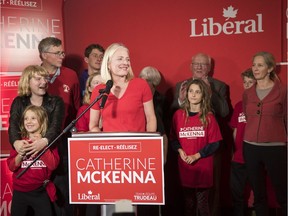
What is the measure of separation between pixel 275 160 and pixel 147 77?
1.59 metres

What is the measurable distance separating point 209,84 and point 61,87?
60.5 inches

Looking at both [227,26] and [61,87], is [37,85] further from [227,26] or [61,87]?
[227,26]

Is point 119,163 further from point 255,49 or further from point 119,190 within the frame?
point 255,49

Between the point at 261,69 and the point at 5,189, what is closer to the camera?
the point at 261,69

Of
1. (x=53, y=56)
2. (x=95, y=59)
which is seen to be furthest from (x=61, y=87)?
(x=95, y=59)

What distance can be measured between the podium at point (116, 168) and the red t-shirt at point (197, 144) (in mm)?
1611

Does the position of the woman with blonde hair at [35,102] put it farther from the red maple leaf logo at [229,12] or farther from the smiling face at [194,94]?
the red maple leaf logo at [229,12]

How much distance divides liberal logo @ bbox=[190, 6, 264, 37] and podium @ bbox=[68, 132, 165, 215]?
2.98 metres

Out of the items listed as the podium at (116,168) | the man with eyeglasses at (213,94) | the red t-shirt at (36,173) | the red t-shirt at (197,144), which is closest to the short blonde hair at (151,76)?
the man with eyeglasses at (213,94)

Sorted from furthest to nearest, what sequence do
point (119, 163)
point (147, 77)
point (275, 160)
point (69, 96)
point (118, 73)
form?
point (147, 77), point (69, 96), point (275, 160), point (118, 73), point (119, 163)

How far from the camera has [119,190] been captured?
2584mm

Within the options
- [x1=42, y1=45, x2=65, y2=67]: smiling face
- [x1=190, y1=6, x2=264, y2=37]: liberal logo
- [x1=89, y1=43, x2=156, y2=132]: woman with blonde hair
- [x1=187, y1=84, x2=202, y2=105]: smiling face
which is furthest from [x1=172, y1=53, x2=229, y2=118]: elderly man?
[x1=89, y1=43, x2=156, y2=132]: woman with blonde hair

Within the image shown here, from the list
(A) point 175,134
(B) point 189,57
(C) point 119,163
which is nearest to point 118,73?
(C) point 119,163

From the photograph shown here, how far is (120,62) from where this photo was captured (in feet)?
9.91
